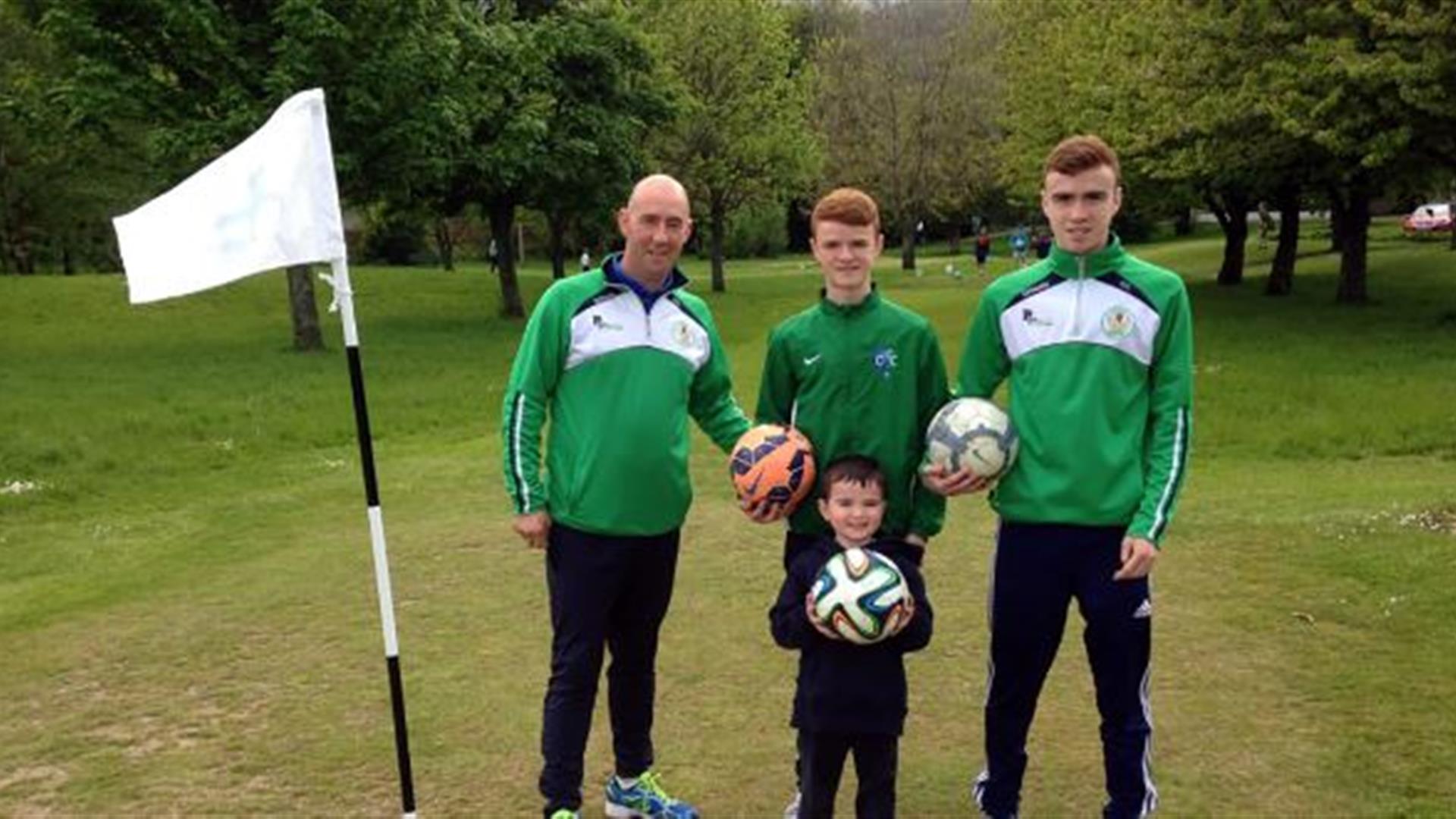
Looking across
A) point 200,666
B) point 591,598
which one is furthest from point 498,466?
point 591,598

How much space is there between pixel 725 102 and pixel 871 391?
4069 centimetres

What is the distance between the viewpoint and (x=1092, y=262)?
4.59 meters

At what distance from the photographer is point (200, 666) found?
722 centimetres

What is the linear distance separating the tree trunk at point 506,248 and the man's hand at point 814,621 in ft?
102

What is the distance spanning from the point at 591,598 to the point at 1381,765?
3472mm

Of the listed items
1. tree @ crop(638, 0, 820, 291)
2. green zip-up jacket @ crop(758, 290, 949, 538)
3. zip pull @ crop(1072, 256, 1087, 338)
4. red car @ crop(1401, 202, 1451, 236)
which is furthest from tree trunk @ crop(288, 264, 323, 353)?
red car @ crop(1401, 202, 1451, 236)

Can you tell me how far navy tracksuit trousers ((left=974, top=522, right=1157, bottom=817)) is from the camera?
4562 mm

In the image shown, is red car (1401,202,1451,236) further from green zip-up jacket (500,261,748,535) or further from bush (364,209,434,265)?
green zip-up jacket (500,261,748,535)

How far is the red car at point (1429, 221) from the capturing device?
49781mm

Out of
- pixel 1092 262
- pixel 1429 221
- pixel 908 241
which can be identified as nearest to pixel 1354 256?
pixel 908 241

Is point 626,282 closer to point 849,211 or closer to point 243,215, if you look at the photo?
point 849,211

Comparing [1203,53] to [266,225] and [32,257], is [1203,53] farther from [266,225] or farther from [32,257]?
[32,257]

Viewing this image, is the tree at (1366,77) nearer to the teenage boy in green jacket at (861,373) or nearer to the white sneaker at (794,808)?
the teenage boy in green jacket at (861,373)

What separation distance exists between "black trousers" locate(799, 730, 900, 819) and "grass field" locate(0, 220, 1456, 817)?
0.69 metres
